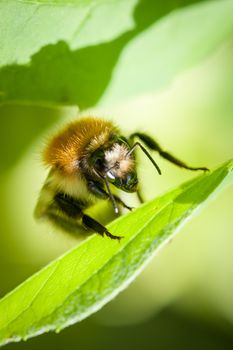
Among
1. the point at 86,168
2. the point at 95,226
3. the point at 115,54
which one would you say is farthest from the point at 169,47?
the point at 95,226

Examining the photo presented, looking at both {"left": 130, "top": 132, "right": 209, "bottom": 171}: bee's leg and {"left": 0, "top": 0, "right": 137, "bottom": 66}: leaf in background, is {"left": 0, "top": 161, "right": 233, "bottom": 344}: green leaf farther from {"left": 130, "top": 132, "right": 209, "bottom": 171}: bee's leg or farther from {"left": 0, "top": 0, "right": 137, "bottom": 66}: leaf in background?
{"left": 130, "top": 132, "right": 209, "bottom": 171}: bee's leg

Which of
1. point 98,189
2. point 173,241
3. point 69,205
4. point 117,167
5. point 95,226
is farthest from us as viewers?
point 173,241

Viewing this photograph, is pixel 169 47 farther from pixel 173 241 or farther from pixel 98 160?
pixel 173 241

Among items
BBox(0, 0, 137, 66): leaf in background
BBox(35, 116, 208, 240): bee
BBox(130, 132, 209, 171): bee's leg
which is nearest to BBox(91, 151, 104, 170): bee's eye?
BBox(35, 116, 208, 240): bee

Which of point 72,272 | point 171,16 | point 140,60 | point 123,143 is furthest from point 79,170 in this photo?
point 72,272

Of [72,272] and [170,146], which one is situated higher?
[72,272]

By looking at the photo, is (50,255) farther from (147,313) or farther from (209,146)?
(209,146)

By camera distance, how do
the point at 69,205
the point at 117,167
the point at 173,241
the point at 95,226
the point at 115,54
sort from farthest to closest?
1. the point at 173,241
2. the point at 69,205
3. the point at 117,167
4. the point at 115,54
5. the point at 95,226
